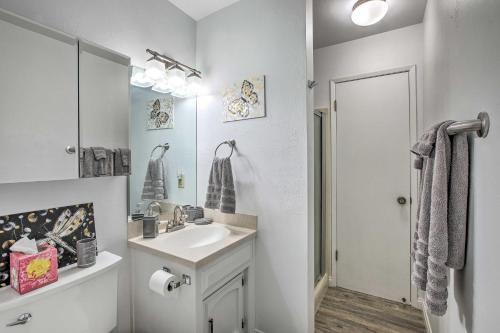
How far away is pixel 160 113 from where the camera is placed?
171 cm

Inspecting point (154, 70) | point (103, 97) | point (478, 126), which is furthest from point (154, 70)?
point (478, 126)

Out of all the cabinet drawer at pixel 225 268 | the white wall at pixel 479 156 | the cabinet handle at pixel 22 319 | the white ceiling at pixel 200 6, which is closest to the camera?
the white wall at pixel 479 156

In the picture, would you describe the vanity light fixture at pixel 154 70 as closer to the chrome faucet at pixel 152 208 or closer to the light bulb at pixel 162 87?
the light bulb at pixel 162 87

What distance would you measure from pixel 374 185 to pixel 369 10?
148 cm

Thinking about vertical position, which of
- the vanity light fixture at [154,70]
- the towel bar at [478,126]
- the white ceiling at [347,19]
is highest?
the white ceiling at [347,19]

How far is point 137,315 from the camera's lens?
1.44 metres

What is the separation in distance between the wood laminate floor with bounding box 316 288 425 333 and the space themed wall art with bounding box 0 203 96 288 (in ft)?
5.95

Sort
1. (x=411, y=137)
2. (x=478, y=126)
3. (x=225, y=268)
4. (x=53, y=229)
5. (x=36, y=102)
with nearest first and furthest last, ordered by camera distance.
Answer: (x=478, y=126) < (x=36, y=102) < (x=53, y=229) < (x=225, y=268) < (x=411, y=137)

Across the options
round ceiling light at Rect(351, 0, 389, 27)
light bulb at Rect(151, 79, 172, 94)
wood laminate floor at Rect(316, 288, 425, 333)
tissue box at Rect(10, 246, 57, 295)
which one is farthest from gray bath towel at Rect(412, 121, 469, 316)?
light bulb at Rect(151, 79, 172, 94)

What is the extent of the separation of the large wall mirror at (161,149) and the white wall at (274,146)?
0.28 metres

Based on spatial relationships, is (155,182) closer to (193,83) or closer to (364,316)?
(193,83)

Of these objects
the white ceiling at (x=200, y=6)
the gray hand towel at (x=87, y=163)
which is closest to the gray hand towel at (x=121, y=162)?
the gray hand towel at (x=87, y=163)

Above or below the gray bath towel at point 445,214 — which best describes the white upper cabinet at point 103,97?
above

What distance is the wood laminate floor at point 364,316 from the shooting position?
1.83 meters
